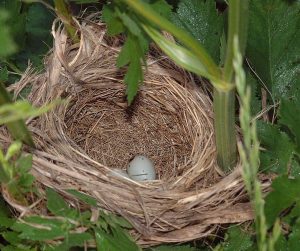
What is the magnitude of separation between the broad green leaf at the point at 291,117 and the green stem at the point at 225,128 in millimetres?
90

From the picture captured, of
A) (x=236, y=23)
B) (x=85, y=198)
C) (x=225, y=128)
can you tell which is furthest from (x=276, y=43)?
(x=85, y=198)

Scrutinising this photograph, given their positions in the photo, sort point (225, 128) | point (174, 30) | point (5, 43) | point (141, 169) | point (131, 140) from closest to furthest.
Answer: point (5, 43)
point (174, 30)
point (225, 128)
point (141, 169)
point (131, 140)

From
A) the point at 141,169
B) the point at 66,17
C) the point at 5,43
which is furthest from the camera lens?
the point at 141,169

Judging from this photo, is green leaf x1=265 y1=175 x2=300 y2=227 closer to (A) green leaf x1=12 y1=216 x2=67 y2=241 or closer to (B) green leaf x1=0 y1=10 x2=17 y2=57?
(A) green leaf x1=12 y1=216 x2=67 y2=241

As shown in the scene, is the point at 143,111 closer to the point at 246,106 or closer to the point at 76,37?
the point at 76,37

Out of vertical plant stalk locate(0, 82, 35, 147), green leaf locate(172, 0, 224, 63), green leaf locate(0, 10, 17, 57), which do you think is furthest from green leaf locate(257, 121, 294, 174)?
green leaf locate(0, 10, 17, 57)

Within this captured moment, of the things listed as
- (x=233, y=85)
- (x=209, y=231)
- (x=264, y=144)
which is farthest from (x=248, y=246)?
→ (x=233, y=85)

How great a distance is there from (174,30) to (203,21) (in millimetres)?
458

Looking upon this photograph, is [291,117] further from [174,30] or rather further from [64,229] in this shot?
[64,229]

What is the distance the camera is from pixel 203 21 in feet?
4.65

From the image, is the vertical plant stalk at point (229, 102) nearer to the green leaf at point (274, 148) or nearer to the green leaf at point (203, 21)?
the green leaf at point (274, 148)

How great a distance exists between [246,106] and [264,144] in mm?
562

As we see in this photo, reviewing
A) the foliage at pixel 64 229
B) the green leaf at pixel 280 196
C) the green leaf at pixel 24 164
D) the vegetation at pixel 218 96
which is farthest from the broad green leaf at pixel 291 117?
the green leaf at pixel 24 164

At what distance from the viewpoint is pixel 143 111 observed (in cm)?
171
